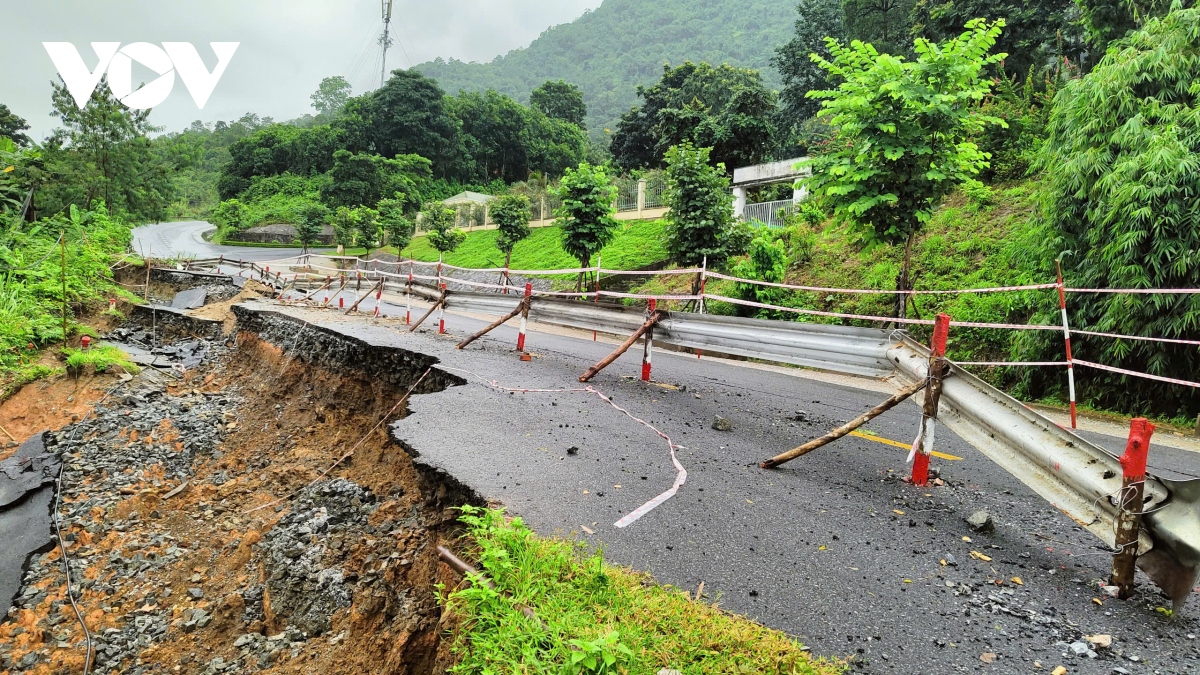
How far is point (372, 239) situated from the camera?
39438 millimetres

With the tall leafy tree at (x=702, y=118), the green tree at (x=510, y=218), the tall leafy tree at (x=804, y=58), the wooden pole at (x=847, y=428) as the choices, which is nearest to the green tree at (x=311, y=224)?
the tall leafy tree at (x=702, y=118)

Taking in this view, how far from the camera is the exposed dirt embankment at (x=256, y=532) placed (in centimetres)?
400

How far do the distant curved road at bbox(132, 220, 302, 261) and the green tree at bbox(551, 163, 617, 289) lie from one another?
33853mm

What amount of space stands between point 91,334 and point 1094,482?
18054 mm

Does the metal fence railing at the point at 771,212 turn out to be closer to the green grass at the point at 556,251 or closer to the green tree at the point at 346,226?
→ the green grass at the point at 556,251

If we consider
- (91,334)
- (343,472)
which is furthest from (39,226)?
(343,472)

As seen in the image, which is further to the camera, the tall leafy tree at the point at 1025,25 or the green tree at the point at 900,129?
the tall leafy tree at the point at 1025,25

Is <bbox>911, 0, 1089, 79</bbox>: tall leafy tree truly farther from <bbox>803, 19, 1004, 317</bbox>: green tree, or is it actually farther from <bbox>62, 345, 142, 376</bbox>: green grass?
<bbox>62, 345, 142, 376</bbox>: green grass

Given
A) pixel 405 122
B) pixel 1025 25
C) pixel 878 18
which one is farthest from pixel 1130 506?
pixel 405 122

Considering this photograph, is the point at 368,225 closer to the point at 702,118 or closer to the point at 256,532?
the point at 702,118

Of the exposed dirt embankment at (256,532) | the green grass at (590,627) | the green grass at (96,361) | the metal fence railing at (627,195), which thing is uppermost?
the metal fence railing at (627,195)

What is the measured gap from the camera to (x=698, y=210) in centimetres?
1478

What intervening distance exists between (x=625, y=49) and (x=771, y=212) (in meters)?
137

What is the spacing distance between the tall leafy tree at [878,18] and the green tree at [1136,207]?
2713cm
